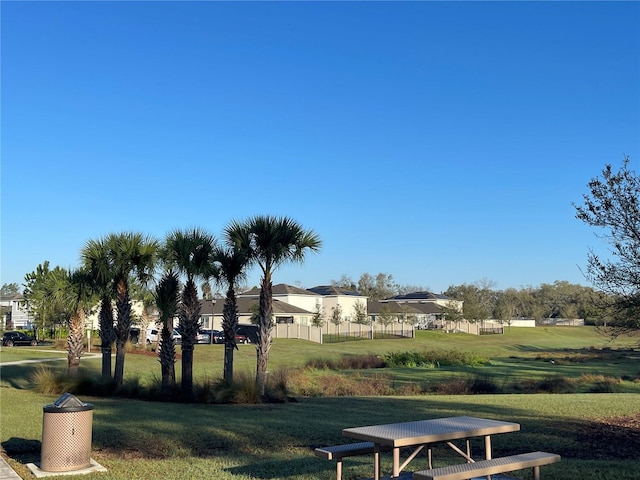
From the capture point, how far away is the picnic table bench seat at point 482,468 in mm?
5840

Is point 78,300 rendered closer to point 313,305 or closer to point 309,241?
point 309,241

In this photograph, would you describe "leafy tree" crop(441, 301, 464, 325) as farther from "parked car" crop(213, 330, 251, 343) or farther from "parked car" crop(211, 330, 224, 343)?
"parked car" crop(211, 330, 224, 343)

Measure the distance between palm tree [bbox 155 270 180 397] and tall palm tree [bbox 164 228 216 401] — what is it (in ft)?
0.92

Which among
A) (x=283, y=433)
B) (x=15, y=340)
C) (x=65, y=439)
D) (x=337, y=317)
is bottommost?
(x=283, y=433)

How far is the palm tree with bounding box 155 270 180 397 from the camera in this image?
18.3 meters

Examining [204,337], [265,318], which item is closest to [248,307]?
[204,337]

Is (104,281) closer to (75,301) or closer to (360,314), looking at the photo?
(75,301)

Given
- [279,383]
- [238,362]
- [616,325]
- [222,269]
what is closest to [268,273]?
[222,269]

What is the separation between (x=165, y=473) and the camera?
26.1 feet

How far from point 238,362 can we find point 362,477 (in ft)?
97.1

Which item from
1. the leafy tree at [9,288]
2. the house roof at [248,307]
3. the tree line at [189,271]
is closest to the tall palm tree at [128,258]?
the tree line at [189,271]

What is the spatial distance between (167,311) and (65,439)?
10.4 metres

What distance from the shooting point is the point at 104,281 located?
20.5m

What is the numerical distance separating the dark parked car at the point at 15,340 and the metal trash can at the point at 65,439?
50.3m
